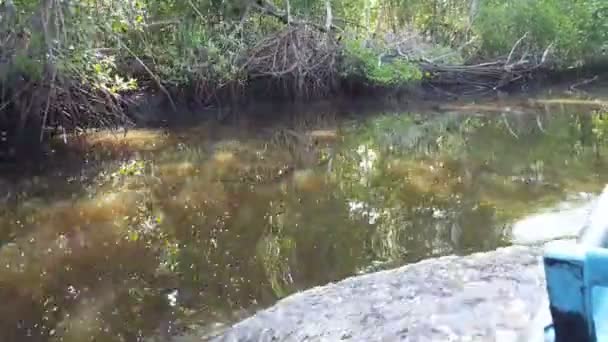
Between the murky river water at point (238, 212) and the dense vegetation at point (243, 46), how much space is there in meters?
1.01

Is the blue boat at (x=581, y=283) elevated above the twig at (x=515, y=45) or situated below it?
below

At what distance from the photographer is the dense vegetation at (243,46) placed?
8688 millimetres

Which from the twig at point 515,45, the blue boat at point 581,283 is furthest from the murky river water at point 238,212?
the twig at point 515,45

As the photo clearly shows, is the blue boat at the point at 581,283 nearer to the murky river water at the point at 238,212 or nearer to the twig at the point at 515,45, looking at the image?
the murky river water at the point at 238,212

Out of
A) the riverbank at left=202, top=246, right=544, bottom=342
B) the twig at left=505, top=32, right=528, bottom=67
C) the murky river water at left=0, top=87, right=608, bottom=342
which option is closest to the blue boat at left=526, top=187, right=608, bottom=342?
the riverbank at left=202, top=246, right=544, bottom=342

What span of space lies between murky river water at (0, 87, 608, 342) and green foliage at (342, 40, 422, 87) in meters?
3.17

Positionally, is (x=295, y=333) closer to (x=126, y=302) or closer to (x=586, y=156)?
(x=126, y=302)

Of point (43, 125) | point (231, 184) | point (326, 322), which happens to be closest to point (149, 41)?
point (43, 125)

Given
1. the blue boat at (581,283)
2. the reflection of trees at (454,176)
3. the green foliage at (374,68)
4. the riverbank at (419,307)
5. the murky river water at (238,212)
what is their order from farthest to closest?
1. the green foliage at (374,68)
2. the reflection of trees at (454,176)
3. the murky river water at (238,212)
4. the riverbank at (419,307)
5. the blue boat at (581,283)

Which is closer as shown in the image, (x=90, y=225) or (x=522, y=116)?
(x=90, y=225)

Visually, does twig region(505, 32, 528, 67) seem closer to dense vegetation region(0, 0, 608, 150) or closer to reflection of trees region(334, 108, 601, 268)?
dense vegetation region(0, 0, 608, 150)

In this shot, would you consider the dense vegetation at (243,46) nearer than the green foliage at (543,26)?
Yes

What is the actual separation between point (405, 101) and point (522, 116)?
2.97m

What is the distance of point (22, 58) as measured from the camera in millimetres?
8953
